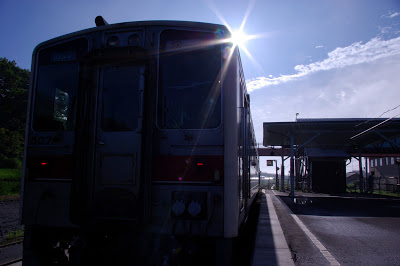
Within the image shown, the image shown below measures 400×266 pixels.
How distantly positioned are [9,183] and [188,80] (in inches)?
742

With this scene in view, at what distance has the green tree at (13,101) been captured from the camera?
24.9 metres

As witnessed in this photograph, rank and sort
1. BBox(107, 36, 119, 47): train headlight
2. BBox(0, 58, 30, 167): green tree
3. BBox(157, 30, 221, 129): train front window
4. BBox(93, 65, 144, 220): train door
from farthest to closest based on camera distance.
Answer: BBox(0, 58, 30, 167): green tree < BBox(107, 36, 119, 47): train headlight < BBox(157, 30, 221, 129): train front window < BBox(93, 65, 144, 220): train door

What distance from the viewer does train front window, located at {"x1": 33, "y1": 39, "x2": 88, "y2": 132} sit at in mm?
4035

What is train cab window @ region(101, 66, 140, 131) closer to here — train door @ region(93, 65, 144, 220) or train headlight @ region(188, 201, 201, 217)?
train door @ region(93, 65, 144, 220)

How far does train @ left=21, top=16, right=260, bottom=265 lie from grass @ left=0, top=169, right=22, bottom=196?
16.6 metres

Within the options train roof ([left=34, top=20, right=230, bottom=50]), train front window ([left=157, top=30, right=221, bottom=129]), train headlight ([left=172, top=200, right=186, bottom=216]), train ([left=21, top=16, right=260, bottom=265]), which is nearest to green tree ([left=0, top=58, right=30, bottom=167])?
train ([left=21, top=16, right=260, bottom=265])

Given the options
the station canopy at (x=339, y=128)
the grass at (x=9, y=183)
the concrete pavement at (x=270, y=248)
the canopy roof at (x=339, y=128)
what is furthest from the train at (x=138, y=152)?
the grass at (x=9, y=183)

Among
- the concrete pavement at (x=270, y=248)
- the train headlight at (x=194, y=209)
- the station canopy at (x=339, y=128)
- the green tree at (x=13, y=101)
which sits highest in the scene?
the green tree at (x=13, y=101)

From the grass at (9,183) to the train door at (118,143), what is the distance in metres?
17.2

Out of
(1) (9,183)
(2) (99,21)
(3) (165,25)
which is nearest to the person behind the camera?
(3) (165,25)

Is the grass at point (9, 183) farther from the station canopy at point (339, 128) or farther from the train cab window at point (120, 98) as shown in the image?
the train cab window at point (120, 98)

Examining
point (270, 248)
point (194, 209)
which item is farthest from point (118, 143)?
point (270, 248)

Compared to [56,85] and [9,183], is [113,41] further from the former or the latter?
[9,183]

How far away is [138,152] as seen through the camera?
3.50 m
